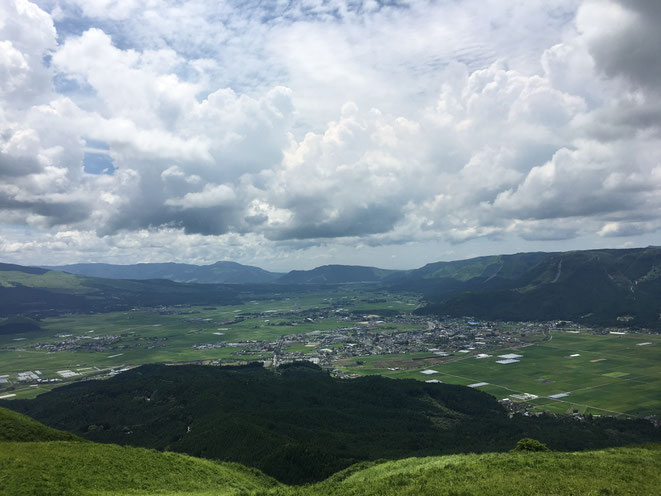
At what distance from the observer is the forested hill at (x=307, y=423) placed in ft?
360

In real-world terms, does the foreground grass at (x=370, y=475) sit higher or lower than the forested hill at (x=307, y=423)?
higher

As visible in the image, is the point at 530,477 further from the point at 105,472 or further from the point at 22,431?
the point at 22,431

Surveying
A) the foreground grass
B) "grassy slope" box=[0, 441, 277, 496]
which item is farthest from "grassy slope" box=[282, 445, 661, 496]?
"grassy slope" box=[0, 441, 277, 496]

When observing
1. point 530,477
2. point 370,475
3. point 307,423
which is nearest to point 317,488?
point 370,475

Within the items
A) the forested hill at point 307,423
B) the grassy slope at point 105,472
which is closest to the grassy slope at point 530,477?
the grassy slope at point 105,472

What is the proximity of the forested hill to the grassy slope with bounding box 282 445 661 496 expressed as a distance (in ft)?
144

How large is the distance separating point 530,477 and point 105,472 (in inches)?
2488

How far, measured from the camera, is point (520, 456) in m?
61.9

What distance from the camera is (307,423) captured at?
142 metres

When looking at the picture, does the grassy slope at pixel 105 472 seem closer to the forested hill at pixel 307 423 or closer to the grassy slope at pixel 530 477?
the grassy slope at pixel 530 477

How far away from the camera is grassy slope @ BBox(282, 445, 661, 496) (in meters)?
46.0

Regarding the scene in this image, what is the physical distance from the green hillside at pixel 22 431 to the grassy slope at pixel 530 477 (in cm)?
5260

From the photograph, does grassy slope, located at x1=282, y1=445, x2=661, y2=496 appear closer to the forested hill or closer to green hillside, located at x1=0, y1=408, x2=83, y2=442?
the forested hill

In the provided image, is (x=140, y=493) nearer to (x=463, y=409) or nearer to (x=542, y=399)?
(x=463, y=409)
